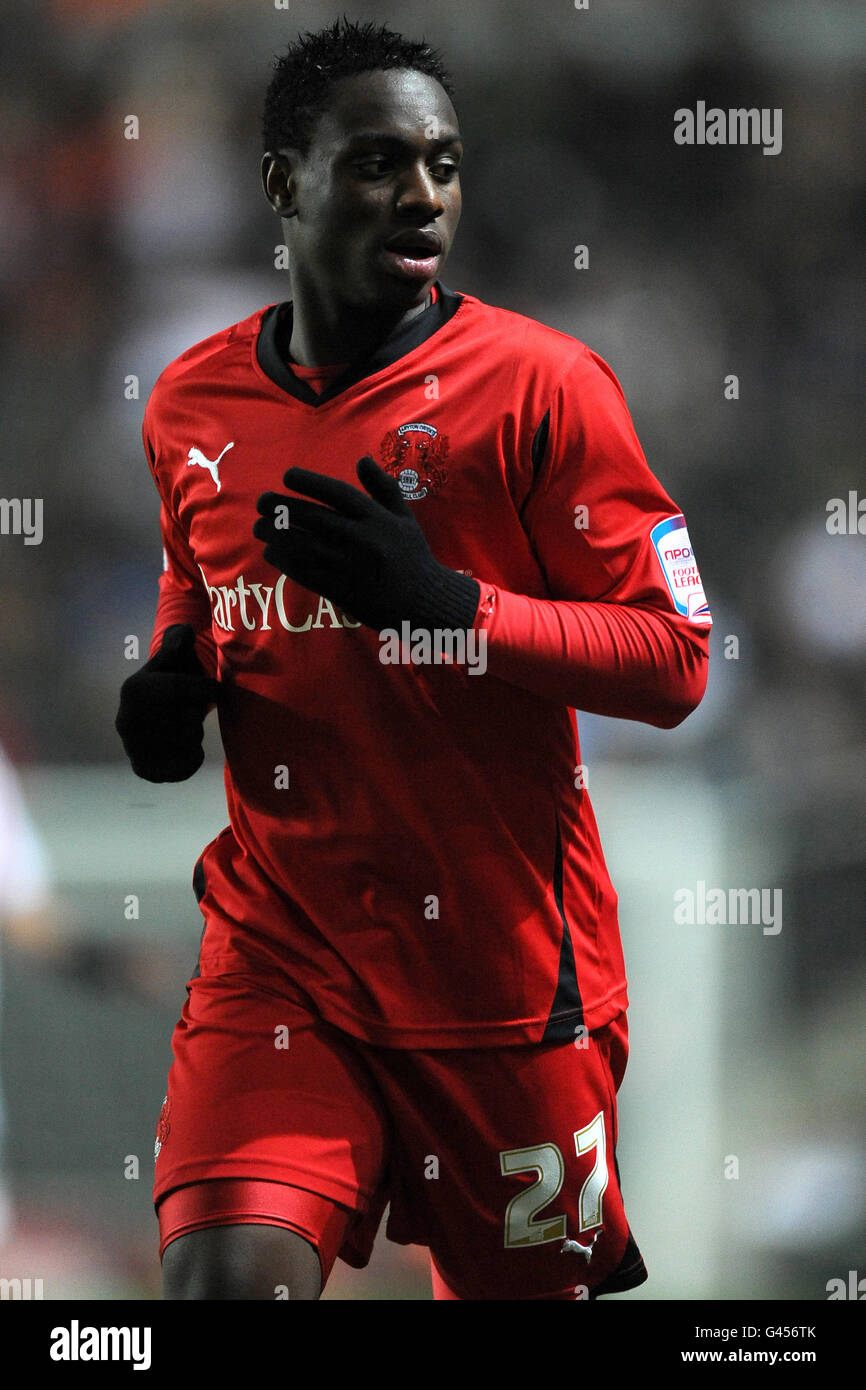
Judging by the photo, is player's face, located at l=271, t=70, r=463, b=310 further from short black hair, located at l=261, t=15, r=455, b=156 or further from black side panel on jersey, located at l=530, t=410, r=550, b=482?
black side panel on jersey, located at l=530, t=410, r=550, b=482

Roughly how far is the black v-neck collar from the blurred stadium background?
135 centimetres

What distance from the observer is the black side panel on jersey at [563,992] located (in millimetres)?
1699

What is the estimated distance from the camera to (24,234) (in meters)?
3.21

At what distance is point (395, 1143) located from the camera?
169 cm

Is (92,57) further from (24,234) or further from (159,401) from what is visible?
(159,401)

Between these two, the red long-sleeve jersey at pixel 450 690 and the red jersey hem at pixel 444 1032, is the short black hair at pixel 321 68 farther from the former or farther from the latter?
the red jersey hem at pixel 444 1032

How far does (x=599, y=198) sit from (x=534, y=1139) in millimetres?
2195

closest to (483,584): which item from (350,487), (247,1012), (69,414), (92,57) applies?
(350,487)

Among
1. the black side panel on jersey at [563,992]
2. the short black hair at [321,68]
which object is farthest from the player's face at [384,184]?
the black side panel on jersey at [563,992]

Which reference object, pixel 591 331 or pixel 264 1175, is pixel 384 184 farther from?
pixel 591 331

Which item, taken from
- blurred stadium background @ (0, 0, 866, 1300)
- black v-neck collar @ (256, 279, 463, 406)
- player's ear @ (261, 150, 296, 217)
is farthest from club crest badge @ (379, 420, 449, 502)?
blurred stadium background @ (0, 0, 866, 1300)

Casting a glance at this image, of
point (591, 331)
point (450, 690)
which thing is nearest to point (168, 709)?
point (450, 690)

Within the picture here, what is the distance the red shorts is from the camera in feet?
5.14

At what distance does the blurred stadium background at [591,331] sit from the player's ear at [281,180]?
1.36m
